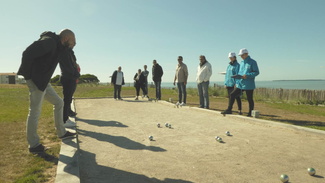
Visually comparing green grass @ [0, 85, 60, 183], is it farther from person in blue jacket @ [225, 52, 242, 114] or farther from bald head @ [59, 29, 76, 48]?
person in blue jacket @ [225, 52, 242, 114]

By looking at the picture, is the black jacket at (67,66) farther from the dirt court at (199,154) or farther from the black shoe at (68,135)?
the black shoe at (68,135)

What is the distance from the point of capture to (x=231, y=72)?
7.68m

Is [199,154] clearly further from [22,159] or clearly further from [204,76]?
[204,76]

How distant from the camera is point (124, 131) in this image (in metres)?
5.03

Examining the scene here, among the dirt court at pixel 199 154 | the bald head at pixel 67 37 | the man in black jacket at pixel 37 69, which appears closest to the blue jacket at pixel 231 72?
the dirt court at pixel 199 154

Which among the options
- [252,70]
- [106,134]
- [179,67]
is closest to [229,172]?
[106,134]

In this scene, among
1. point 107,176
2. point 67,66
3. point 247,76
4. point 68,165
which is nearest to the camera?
point 107,176

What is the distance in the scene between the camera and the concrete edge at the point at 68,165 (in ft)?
8.04

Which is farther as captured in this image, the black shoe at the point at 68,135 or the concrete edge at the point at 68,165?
the black shoe at the point at 68,135

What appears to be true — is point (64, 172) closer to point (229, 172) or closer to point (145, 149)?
point (145, 149)

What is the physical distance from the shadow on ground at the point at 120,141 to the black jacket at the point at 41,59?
1.56m

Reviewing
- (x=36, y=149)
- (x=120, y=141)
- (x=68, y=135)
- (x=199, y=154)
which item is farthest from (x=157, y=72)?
(x=36, y=149)

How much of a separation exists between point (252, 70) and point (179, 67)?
3.82m

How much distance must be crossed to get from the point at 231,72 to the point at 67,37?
564cm
